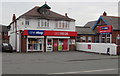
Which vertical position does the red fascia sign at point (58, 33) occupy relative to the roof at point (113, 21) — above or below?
below

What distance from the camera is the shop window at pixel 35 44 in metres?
29.5

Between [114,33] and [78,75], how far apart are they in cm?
2680

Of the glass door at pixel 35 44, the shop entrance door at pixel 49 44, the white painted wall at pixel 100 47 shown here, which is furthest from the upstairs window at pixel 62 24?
the white painted wall at pixel 100 47

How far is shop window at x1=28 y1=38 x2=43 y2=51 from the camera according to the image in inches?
1160

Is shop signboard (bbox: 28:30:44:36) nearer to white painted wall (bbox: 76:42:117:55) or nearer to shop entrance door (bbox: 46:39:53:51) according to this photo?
shop entrance door (bbox: 46:39:53:51)

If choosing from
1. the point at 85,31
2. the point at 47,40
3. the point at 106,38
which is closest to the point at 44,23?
the point at 47,40

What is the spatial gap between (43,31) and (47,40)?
1719mm

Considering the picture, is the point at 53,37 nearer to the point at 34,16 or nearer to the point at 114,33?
the point at 34,16

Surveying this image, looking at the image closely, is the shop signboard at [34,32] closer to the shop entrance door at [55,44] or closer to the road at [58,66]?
the shop entrance door at [55,44]

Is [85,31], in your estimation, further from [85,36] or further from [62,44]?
[62,44]

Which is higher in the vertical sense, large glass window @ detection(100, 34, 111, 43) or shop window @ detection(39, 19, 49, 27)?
shop window @ detection(39, 19, 49, 27)

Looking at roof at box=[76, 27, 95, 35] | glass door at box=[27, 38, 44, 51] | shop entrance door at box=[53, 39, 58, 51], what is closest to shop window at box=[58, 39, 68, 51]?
shop entrance door at box=[53, 39, 58, 51]

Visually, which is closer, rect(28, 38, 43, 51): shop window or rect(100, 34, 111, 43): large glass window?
rect(28, 38, 43, 51): shop window

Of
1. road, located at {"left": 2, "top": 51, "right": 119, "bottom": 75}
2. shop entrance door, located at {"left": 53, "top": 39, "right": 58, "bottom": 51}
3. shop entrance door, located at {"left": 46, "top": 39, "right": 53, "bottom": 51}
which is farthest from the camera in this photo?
shop entrance door, located at {"left": 53, "top": 39, "right": 58, "bottom": 51}
